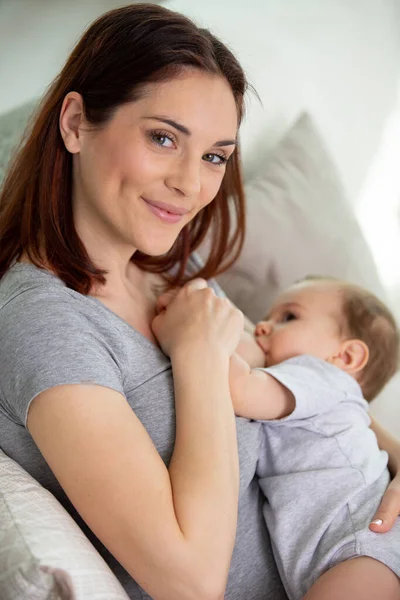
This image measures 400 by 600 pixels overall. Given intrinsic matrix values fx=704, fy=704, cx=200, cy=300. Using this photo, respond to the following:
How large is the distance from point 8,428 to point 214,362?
1.22 feet

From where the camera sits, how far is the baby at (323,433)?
1223 mm

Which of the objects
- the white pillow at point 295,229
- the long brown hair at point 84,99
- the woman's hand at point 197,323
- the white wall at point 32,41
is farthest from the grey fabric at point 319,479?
the white wall at point 32,41

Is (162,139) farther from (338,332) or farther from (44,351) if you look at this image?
(338,332)

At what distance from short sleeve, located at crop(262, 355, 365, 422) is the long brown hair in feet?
1.39

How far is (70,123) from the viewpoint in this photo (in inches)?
52.1

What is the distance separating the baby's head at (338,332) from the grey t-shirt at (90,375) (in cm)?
30

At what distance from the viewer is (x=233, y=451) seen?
118 cm

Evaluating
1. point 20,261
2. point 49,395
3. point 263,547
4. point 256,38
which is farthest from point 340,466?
point 256,38

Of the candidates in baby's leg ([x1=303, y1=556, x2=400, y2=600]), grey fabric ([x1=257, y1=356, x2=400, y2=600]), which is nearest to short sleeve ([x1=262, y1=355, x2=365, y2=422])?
grey fabric ([x1=257, y1=356, x2=400, y2=600])

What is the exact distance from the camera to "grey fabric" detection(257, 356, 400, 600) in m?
1.25

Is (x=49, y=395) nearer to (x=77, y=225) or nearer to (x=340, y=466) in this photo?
(x=77, y=225)

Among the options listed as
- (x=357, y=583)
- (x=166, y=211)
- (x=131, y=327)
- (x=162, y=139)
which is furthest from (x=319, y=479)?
(x=162, y=139)

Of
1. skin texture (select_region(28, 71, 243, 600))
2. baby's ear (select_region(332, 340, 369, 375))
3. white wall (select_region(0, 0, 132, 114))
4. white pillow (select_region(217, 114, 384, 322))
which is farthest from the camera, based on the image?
white pillow (select_region(217, 114, 384, 322))

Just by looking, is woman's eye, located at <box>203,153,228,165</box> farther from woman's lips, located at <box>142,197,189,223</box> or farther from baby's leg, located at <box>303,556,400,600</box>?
baby's leg, located at <box>303,556,400,600</box>
